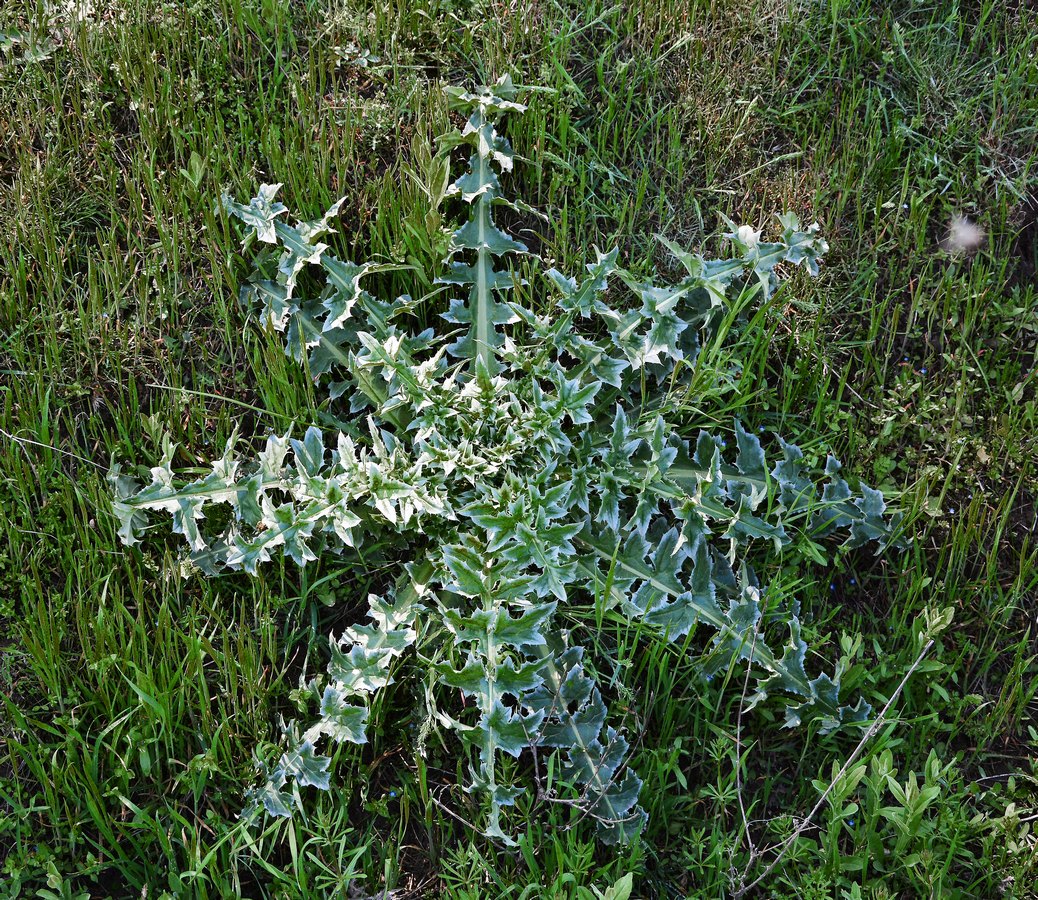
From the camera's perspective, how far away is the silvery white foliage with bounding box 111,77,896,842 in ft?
8.27

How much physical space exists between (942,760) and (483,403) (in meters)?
1.61

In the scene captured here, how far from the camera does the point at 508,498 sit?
8.68 ft

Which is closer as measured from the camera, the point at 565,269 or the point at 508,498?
the point at 508,498

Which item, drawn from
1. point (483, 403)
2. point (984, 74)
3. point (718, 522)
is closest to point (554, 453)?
point (483, 403)

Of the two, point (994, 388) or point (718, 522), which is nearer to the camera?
point (718, 522)

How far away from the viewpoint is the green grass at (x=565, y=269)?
250 cm

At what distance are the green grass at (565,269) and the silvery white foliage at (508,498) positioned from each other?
126 mm

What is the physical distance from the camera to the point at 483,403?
2.77 metres

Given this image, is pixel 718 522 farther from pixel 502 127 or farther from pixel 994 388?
pixel 502 127

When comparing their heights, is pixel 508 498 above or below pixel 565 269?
below

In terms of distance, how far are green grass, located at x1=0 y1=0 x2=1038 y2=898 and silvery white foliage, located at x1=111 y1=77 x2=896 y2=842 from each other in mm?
126

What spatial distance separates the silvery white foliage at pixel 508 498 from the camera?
2521 mm

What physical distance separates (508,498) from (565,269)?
99 centimetres

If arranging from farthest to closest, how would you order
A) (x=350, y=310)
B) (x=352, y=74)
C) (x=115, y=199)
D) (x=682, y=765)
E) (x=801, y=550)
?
1. (x=352, y=74)
2. (x=115, y=199)
3. (x=350, y=310)
4. (x=801, y=550)
5. (x=682, y=765)
